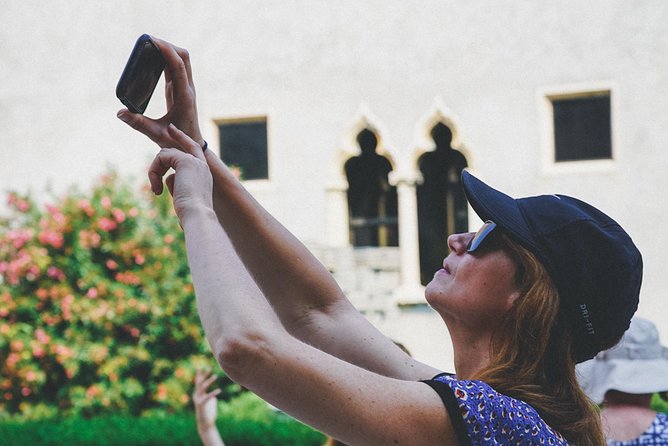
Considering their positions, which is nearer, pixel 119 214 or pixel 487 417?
pixel 487 417

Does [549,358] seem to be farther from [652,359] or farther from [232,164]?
[232,164]

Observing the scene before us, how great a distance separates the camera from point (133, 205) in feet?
34.6

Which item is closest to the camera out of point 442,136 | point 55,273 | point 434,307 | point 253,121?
point 434,307

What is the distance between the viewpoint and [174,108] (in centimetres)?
191

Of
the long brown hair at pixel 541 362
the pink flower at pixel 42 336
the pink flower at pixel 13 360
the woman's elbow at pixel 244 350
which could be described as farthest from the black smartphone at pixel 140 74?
the pink flower at pixel 13 360

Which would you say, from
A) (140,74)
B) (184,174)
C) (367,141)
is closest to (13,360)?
(367,141)

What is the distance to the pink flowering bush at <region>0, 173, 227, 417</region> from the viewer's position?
1027cm

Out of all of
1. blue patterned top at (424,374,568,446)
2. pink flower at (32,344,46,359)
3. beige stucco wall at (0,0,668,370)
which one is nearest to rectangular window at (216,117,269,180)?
beige stucco wall at (0,0,668,370)

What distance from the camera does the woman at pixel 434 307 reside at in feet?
4.69

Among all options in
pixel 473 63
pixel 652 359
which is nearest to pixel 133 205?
pixel 473 63

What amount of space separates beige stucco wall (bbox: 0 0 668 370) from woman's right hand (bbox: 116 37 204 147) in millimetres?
9194

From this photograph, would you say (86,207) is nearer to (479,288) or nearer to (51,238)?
(51,238)

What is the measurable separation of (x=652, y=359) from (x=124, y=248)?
7544 millimetres

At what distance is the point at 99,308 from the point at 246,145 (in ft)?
9.09
